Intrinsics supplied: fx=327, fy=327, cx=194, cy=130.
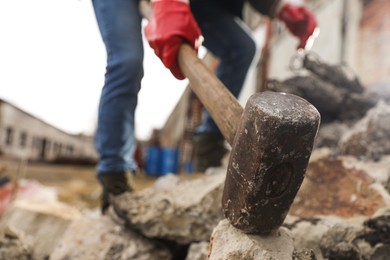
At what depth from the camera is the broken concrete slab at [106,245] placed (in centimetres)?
119

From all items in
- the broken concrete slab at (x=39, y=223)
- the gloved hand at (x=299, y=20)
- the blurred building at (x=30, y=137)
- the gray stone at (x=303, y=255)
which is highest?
the gloved hand at (x=299, y=20)

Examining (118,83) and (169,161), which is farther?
(169,161)

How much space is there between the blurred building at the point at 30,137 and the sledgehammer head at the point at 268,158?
12.9 meters

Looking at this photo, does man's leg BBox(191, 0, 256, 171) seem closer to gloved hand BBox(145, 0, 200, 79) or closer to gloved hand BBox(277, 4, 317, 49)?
gloved hand BBox(277, 4, 317, 49)

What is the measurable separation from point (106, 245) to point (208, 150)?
37.4 inches

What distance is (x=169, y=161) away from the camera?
1066 centimetres

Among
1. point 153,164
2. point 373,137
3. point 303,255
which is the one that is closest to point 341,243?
point 303,255

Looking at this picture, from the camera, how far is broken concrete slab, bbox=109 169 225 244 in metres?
1.20

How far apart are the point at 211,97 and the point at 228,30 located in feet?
3.58

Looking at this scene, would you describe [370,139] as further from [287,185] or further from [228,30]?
[287,185]

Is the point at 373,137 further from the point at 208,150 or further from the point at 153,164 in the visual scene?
the point at 153,164

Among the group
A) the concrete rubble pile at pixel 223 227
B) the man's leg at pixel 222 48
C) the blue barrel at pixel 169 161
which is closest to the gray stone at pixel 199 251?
the concrete rubble pile at pixel 223 227

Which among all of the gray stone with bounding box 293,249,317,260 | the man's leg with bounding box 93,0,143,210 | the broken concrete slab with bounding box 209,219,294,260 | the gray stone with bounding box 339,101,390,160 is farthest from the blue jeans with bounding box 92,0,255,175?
the gray stone with bounding box 339,101,390,160

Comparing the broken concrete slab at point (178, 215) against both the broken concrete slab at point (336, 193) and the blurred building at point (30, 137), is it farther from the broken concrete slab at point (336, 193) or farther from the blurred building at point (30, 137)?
the blurred building at point (30, 137)
